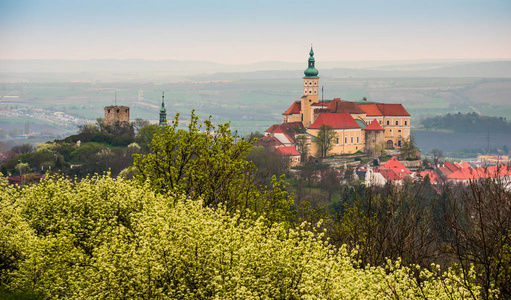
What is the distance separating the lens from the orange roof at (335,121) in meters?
145

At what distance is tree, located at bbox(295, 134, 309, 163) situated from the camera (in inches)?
5630

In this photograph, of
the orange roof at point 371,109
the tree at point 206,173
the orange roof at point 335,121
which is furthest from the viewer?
the orange roof at point 371,109

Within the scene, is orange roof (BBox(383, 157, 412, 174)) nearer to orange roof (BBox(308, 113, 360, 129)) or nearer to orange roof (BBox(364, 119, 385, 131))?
orange roof (BBox(364, 119, 385, 131))

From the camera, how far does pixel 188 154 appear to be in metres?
32.8

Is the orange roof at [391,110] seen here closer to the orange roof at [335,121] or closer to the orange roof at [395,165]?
the orange roof at [335,121]

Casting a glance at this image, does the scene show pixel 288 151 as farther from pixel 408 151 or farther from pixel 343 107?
pixel 408 151

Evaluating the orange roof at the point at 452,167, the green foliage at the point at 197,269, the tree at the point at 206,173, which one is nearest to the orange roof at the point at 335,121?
the orange roof at the point at 452,167

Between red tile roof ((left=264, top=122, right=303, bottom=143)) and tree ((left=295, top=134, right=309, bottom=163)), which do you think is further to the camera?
red tile roof ((left=264, top=122, right=303, bottom=143))

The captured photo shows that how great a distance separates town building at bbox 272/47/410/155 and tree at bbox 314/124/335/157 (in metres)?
1.25

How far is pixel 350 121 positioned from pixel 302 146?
11892 mm

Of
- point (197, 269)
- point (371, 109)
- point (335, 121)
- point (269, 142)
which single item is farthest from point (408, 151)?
point (197, 269)

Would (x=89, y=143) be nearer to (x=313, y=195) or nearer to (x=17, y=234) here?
(x=313, y=195)

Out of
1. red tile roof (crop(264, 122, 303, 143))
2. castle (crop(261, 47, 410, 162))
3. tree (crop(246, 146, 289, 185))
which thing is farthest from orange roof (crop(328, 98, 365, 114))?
tree (crop(246, 146, 289, 185))

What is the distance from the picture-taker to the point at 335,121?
479 feet
